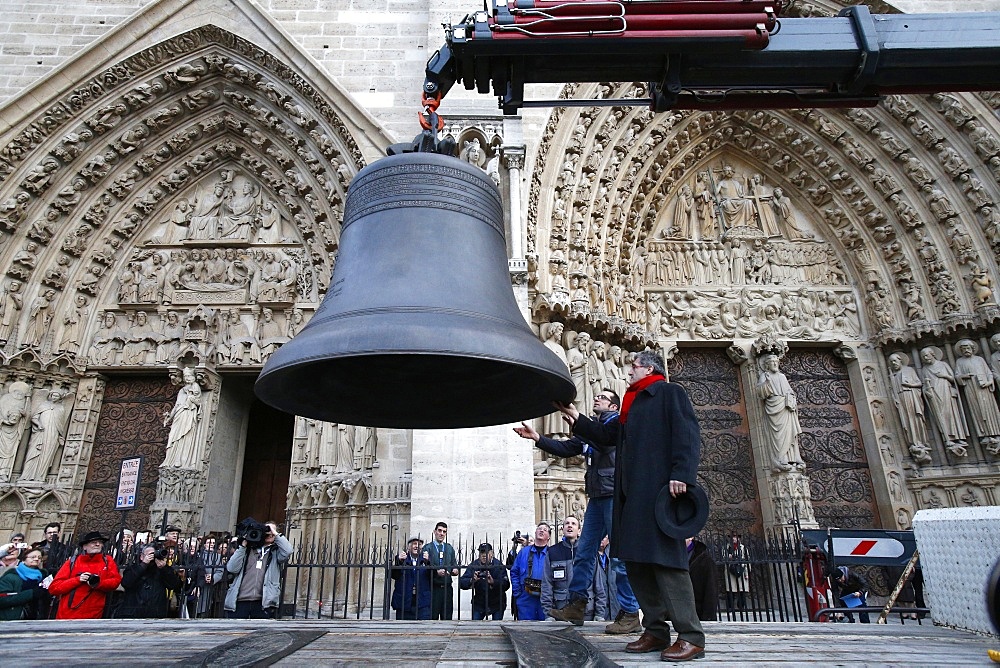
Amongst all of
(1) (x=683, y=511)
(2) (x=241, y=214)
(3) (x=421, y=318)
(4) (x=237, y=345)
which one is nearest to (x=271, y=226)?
(2) (x=241, y=214)

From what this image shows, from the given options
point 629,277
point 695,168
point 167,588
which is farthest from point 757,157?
point 167,588

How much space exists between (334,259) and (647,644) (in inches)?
224

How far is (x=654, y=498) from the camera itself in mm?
2123

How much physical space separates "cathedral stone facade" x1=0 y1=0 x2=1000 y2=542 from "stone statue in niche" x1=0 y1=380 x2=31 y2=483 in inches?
1.3

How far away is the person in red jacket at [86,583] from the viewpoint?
4.33 meters

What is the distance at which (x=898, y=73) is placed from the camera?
2086 millimetres

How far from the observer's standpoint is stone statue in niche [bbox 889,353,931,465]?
7.70 meters

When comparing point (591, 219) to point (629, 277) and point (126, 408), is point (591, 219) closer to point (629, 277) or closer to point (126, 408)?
point (629, 277)

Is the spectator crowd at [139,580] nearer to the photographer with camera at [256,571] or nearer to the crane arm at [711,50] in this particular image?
the photographer with camera at [256,571]

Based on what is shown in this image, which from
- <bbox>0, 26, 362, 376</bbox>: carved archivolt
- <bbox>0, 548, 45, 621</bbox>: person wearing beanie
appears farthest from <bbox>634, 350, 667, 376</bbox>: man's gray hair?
<bbox>0, 26, 362, 376</bbox>: carved archivolt

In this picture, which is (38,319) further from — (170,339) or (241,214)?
(241,214)

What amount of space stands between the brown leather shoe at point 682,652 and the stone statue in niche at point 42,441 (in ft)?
26.9

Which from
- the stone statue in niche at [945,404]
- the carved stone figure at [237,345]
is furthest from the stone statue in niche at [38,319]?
the stone statue in niche at [945,404]

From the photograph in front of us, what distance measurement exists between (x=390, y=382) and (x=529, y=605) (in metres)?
3.08
